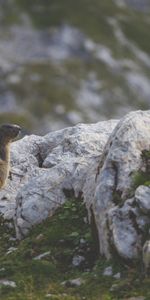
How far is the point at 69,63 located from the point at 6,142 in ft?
490

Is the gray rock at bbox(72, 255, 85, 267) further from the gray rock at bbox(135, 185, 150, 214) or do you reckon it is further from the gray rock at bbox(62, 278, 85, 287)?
the gray rock at bbox(135, 185, 150, 214)

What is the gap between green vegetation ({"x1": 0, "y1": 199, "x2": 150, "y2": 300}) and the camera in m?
17.3

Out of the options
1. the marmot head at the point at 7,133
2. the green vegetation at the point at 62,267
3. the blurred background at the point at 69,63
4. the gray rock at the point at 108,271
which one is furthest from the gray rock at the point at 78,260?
the blurred background at the point at 69,63

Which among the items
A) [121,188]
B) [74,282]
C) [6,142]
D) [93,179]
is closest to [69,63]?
[6,142]

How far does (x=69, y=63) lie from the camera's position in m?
175

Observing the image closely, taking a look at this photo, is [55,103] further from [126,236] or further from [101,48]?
[126,236]

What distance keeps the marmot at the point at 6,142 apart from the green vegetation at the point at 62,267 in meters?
4.25

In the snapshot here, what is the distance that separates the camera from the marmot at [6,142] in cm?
2602

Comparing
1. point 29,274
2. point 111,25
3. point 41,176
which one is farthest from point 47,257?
point 111,25

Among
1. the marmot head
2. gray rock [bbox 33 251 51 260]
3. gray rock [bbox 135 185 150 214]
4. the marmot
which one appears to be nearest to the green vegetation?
gray rock [bbox 33 251 51 260]

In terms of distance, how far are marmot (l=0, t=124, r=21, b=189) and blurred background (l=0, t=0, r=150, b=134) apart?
389 feet

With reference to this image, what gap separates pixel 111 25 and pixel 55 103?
134 feet

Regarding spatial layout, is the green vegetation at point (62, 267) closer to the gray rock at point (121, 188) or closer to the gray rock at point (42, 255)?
the gray rock at point (42, 255)

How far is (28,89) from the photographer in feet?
531
